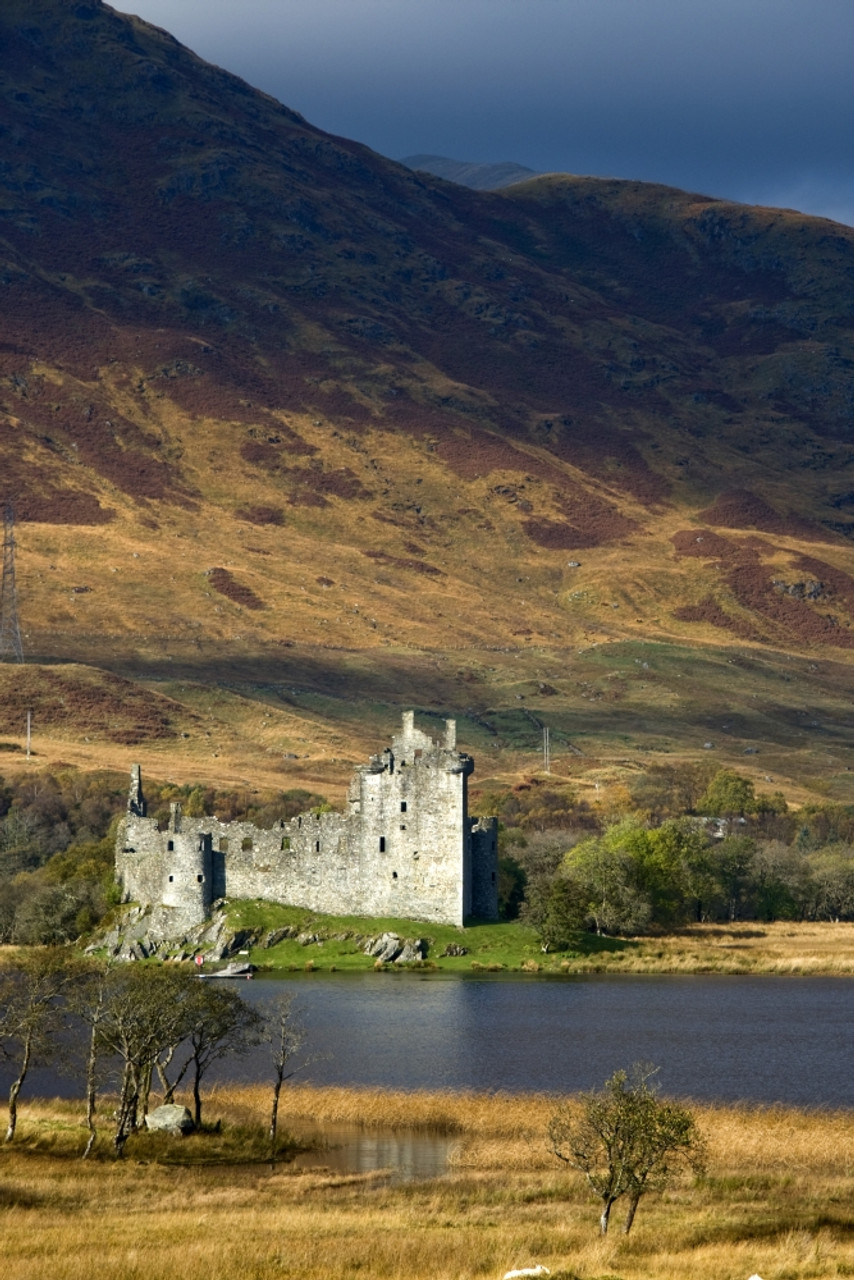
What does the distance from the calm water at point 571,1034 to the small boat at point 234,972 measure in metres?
2.21

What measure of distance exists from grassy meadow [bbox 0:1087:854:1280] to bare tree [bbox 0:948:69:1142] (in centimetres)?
201

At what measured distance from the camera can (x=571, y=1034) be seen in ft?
233

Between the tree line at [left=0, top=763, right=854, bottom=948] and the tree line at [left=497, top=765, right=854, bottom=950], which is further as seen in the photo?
A: the tree line at [left=0, top=763, right=854, bottom=948]

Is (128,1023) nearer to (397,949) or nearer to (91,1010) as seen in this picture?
(91,1010)

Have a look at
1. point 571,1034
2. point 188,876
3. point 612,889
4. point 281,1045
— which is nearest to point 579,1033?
point 571,1034

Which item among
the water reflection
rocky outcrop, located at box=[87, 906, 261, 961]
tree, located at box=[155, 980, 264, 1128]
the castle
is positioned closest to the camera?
the water reflection

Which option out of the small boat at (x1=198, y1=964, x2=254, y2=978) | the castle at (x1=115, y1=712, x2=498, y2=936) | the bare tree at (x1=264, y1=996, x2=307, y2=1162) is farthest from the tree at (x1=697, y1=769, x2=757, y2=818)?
the bare tree at (x1=264, y1=996, x2=307, y2=1162)

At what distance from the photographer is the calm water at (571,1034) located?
62.8 m

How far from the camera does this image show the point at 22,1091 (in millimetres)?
61156

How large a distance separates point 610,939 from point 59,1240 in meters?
60.7

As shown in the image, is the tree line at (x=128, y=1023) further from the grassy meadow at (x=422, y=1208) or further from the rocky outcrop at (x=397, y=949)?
the rocky outcrop at (x=397, y=949)

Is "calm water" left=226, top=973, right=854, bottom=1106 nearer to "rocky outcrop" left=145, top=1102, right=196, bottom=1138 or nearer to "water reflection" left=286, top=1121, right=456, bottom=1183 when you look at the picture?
"water reflection" left=286, top=1121, right=456, bottom=1183

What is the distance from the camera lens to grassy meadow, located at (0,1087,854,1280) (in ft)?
123

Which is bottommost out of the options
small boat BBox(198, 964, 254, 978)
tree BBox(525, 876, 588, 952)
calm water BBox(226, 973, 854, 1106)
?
calm water BBox(226, 973, 854, 1106)
